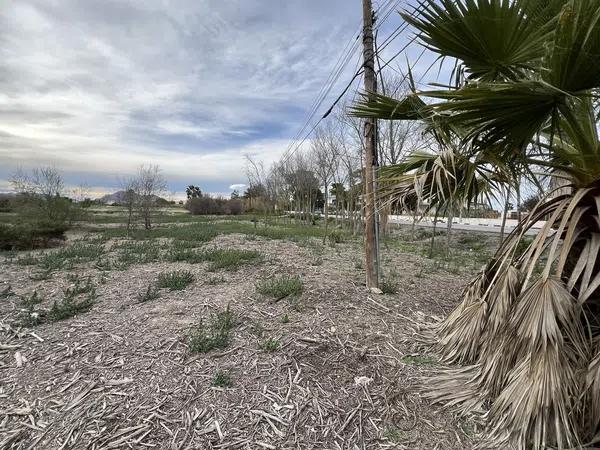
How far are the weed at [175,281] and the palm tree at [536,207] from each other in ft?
11.4

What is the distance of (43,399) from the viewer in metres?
2.22

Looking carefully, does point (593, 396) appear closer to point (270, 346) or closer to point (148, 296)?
point (270, 346)

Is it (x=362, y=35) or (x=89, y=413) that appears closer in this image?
(x=89, y=413)

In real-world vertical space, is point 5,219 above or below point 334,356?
above

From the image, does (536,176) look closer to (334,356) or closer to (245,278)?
(334,356)

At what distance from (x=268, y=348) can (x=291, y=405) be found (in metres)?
0.61

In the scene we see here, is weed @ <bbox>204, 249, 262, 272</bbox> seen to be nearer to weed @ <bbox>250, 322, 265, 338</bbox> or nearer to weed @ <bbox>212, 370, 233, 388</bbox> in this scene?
weed @ <bbox>250, 322, 265, 338</bbox>

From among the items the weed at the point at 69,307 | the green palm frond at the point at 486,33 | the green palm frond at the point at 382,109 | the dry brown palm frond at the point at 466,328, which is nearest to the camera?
the green palm frond at the point at 486,33

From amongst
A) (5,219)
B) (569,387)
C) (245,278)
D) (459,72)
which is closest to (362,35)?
(459,72)

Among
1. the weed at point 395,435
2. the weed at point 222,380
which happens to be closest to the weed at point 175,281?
the weed at point 222,380

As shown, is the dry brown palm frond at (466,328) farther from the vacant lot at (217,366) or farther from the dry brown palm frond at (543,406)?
the dry brown palm frond at (543,406)

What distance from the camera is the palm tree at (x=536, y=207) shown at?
171 cm

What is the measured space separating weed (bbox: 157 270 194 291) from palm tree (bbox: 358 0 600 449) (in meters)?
3.48

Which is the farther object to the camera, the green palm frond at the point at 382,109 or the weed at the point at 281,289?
the weed at the point at 281,289
